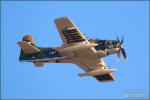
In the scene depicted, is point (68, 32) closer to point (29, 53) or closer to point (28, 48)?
point (28, 48)

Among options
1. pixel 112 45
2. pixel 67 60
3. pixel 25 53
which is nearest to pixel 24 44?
pixel 25 53

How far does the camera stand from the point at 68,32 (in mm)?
43312

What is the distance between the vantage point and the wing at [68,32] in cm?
4241

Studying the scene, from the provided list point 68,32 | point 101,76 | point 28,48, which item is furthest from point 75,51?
point 101,76

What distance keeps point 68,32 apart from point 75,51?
2.13m

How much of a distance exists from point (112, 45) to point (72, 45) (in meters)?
3.56

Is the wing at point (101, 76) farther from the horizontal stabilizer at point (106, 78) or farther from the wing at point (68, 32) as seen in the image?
the wing at point (68, 32)

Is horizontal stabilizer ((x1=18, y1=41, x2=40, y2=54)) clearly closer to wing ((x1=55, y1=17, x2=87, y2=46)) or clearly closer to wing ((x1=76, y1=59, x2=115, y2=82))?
wing ((x1=55, y1=17, x2=87, y2=46))

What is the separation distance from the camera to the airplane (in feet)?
142

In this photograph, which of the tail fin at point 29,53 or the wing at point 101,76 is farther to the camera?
the wing at point 101,76

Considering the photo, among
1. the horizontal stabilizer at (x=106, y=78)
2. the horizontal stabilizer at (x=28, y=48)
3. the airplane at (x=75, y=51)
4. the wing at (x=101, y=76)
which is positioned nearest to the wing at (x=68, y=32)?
the airplane at (x=75, y=51)

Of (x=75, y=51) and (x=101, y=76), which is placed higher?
(x=75, y=51)

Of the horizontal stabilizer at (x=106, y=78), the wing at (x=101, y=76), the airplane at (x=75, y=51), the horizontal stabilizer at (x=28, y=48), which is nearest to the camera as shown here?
the airplane at (x=75, y=51)

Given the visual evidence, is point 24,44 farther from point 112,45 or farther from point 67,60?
point 112,45
